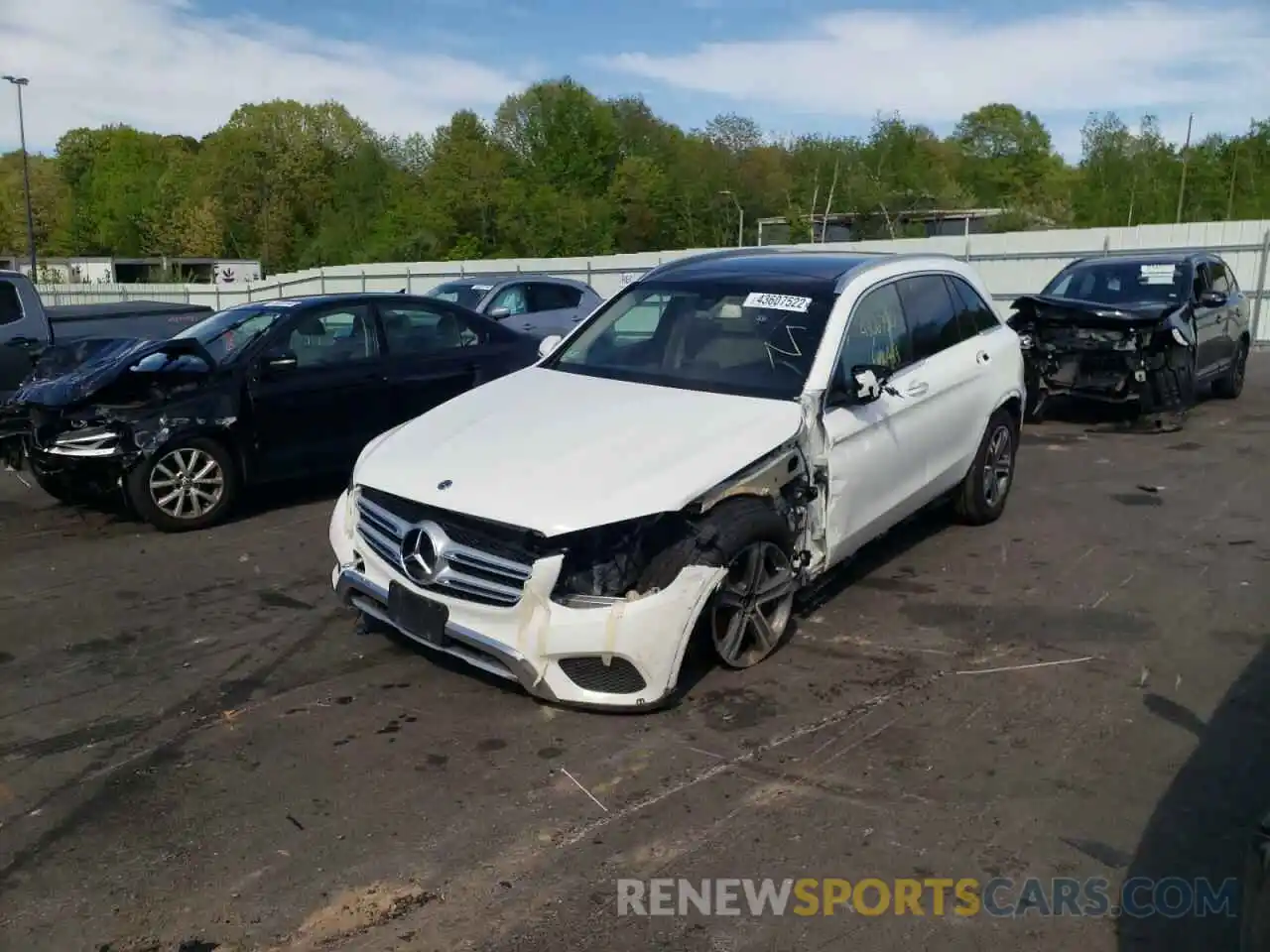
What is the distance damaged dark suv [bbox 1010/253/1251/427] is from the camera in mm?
10406

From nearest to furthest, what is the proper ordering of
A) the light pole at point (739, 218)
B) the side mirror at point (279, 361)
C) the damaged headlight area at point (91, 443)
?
the damaged headlight area at point (91, 443) < the side mirror at point (279, 361) < the light pole at point (739, 218)

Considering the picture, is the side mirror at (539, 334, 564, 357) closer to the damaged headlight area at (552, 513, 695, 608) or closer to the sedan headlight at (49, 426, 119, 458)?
the damaged headlight area at (552, 513, 695, 608)

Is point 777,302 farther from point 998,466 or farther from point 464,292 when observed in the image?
point 464,292

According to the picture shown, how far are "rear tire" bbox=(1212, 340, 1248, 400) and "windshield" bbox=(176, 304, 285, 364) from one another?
35.1 ft

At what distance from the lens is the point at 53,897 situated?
3.21 m

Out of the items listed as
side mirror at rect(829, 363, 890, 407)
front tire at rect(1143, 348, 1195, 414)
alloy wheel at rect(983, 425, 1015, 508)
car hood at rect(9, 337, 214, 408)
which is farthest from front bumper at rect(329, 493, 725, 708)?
front tire at rect(1143, 348, 1195, 414)

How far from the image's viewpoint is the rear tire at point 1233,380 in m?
12.8

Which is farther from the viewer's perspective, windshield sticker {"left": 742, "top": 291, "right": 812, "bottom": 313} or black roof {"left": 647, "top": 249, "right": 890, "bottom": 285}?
black roof {"left": 647, "top": 249, "right": 890, "bottom": 285}

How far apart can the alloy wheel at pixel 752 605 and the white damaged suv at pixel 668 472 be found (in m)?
0.01

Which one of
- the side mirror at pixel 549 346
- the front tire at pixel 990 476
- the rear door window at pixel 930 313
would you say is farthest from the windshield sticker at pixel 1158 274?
the side mirror at pixel 549 346

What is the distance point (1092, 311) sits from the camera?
34.0 ft

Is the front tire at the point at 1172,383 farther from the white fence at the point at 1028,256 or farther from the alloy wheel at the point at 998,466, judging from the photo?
the white fence at the point at 1028,256

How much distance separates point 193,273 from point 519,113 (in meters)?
24.7

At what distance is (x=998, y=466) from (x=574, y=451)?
3.86 metres
